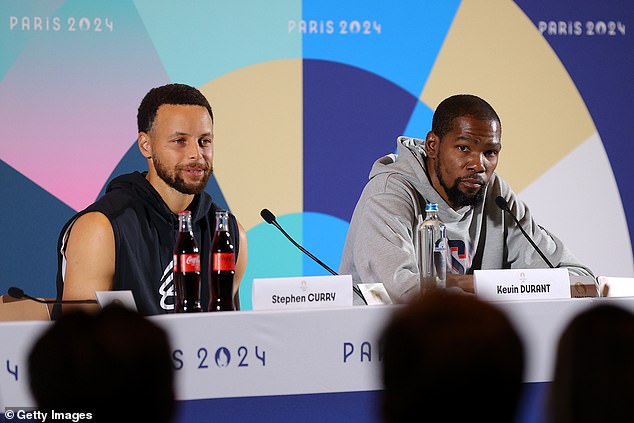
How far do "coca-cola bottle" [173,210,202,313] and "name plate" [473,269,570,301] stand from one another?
0.82 meters

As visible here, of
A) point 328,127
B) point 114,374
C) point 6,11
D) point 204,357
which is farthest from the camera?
point 328,127

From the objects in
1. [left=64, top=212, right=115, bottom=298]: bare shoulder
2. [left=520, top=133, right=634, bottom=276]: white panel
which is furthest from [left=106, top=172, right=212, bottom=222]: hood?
[left=520, top=133, right=634, bottom=276]: white panel

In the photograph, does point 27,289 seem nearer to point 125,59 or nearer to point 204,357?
point 125,59

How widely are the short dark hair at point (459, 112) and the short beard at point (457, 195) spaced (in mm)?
144

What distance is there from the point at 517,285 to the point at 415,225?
0.94 metres

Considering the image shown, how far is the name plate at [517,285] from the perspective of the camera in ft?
8.69

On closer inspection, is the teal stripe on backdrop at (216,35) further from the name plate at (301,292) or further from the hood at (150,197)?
the name plate at (301,292)

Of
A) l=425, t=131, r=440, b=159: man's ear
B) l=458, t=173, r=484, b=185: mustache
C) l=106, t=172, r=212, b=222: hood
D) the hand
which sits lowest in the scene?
the hand

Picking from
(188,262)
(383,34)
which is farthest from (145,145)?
(383,34)

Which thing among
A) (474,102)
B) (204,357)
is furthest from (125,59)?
(204,357)

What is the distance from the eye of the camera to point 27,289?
14.9 ft

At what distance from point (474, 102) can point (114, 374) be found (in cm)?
308

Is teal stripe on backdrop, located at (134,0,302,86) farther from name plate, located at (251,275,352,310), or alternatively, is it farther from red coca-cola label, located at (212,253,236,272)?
name plate, located at (251,275,352,310)

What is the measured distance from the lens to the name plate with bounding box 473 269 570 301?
2.65 metres
